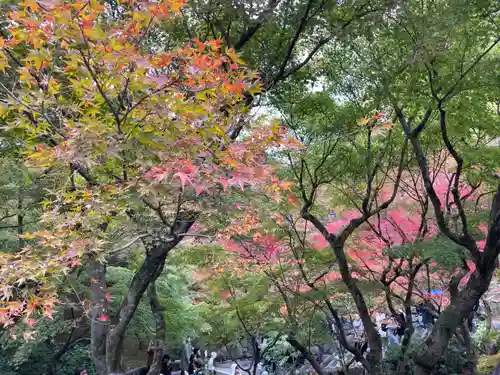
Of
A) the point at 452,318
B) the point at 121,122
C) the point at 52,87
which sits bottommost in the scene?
the point at 452,318

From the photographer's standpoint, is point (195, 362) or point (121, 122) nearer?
point (121, 122)

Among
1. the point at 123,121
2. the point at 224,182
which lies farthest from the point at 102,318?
the point at 224,182

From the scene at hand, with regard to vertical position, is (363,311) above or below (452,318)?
above

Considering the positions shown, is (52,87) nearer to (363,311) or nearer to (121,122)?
(121,122)

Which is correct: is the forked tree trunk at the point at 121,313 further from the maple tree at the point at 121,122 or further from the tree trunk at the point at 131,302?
the maple tree at the point at 121,122

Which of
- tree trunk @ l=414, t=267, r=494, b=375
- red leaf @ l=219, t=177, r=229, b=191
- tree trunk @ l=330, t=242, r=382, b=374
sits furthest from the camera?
tree trunk @ l=330, t=242, r=382, b=374

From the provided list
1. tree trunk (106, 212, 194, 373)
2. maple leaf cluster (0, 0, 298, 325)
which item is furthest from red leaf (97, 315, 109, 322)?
maple leaf cluster (0, 0, 298, 325)

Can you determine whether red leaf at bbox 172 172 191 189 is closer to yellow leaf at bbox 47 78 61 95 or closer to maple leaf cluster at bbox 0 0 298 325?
maple leaf cluster at bbox 0 0 298 325

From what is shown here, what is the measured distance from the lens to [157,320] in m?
7.75

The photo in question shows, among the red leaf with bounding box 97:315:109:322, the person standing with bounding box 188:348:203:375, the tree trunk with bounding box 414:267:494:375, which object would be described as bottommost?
the person standing with bounding box 188:348:203:375

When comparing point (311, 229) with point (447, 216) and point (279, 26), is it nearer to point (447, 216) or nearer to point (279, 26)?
point (447, 216)

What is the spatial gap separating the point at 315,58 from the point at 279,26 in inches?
54.7

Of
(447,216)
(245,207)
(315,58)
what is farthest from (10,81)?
(447,216)

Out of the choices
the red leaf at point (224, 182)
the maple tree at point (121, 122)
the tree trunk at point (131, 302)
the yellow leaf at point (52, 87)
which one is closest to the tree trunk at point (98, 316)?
the tree trunk at point (131, 302)
